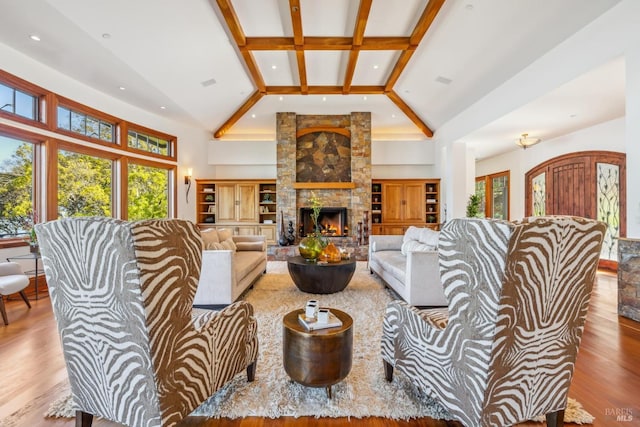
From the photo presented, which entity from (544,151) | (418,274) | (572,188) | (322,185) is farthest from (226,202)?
(572,188)

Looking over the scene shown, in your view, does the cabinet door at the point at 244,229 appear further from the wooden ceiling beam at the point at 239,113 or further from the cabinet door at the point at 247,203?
the wooden ceiling beam at the point at 239,113

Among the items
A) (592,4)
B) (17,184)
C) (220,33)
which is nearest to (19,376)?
(17,184)

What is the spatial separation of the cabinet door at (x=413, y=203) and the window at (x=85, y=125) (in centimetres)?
728

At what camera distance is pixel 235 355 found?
1.75 metres

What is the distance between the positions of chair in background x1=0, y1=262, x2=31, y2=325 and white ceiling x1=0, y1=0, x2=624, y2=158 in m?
2.82

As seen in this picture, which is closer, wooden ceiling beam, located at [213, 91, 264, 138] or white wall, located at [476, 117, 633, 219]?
white wall, located at [476, 117, 633, 219]

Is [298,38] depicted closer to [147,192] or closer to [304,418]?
[147,192]

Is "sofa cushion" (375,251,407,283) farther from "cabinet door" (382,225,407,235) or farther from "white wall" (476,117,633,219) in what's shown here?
"white wall" (476,117,633,219)

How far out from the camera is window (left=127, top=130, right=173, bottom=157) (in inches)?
235

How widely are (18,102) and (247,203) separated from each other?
196 inches

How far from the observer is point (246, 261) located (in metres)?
4.09

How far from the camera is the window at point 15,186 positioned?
3.83 m

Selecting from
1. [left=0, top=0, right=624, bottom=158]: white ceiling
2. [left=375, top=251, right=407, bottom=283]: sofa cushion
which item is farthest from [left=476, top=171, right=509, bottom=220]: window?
[left=375, top=251, right=407, bottom=283]: sofa cushion

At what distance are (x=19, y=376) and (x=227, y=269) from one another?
1734mm
